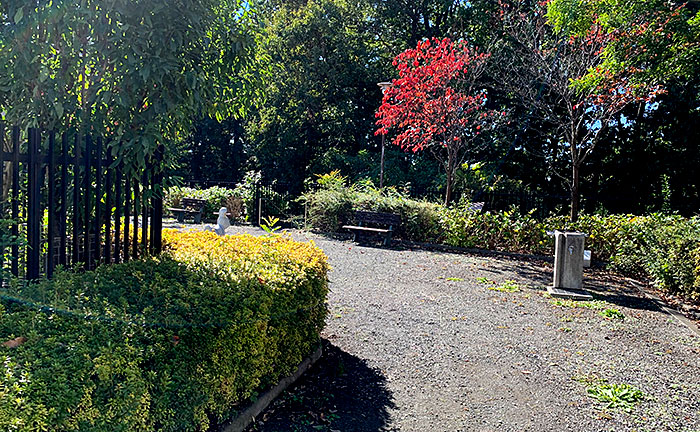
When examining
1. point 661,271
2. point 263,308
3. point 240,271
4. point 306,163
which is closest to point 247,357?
point 263,308

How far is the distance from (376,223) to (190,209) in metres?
7.46

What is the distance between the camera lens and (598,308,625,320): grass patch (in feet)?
20.5

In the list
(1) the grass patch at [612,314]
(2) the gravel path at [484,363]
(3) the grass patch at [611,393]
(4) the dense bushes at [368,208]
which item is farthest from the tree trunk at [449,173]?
(3) the grass patch at [611,393]

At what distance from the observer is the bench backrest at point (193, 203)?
16.6 metres

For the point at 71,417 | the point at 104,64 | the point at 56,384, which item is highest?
the point at 104,64

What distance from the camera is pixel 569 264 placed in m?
7.46

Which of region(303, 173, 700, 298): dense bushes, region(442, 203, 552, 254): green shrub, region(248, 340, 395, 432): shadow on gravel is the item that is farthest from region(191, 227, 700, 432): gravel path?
region(442, 203, 552, 254): green shrub

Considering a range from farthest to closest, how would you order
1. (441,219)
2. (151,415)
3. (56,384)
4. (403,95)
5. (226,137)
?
(226,137)
(403,95)
(441,219)
(151,415)
(56,384)

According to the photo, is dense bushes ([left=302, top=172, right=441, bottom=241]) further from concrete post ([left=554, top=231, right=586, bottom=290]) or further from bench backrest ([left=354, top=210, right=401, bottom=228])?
concrete post ([left=554, top=231, right=586, bottom=290])

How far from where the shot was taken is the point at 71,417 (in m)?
1.86

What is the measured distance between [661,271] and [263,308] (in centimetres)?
701

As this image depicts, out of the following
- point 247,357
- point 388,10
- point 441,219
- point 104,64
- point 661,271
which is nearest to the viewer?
point 247,357

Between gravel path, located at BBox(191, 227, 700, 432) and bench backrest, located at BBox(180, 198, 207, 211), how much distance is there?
10.1 metres

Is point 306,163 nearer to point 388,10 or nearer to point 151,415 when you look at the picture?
point 388,10
